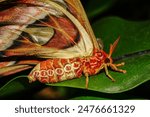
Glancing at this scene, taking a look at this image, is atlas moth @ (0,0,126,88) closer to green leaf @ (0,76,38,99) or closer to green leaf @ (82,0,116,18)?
green leaf @ (0,76,38,99)

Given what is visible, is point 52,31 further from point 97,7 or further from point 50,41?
point 97,7

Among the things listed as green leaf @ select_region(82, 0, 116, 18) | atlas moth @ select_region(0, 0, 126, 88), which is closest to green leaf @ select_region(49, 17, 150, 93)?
atlas moth @ select_region(0, 0, 126, 88)

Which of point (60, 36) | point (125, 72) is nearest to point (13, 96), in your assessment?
point (60, 36)

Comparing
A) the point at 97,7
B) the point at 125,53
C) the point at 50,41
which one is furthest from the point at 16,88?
the point at 97,7

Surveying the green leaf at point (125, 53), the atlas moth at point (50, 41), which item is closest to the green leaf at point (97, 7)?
the green leaf at point (125, 53)

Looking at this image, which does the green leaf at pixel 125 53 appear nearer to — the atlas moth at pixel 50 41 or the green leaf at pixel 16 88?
the atlas moth at pixel 50 41
